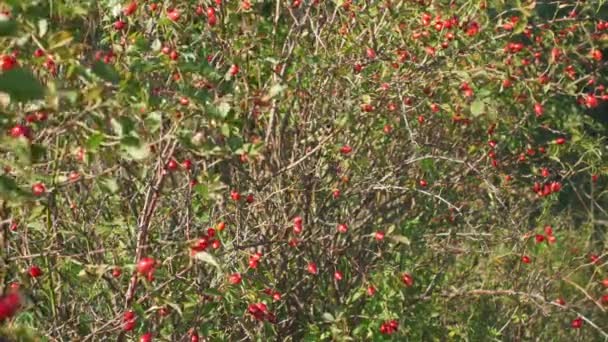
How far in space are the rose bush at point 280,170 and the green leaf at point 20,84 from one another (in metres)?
0.66

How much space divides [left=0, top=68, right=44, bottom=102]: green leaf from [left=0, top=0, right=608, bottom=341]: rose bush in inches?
26.2

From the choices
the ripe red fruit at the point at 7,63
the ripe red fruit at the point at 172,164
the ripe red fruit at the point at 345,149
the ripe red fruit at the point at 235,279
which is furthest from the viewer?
the ripe red fruit at the point at 345,149

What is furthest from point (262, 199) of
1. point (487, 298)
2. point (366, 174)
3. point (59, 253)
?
point (487, 298)

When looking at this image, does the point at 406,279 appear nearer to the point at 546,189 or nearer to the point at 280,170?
the point at 280,170

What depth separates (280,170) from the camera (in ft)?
11.6

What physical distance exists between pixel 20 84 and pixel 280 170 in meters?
2.21

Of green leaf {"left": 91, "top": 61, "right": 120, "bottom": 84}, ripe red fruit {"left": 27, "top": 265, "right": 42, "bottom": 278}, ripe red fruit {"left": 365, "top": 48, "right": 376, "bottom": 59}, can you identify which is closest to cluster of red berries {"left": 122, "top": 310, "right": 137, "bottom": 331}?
ripe red fruit {"left": 27, "top": 265, "right": 42, "bottom": 278}

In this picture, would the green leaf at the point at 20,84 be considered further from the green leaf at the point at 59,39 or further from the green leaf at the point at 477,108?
the green leaf at the point at 477,108

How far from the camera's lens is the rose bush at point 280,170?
2525mm

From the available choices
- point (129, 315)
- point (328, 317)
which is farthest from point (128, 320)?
point (328, 317)

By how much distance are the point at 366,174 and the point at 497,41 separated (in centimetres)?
86

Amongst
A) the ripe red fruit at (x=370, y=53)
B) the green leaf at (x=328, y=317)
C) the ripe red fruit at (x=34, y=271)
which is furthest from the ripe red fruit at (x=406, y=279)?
the ripe red fruit at (x=34, y=271)

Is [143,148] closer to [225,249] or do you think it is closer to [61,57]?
[61,57]

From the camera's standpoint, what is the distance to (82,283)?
2.98 m
